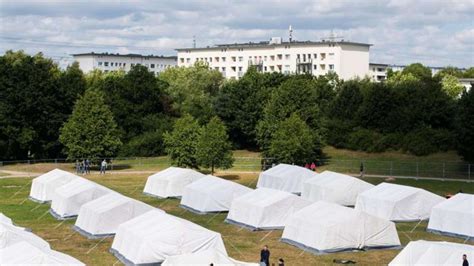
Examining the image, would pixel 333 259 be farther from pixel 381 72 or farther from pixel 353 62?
pixel 381 72

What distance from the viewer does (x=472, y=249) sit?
87.2ft

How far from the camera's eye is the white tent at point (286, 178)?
179 feet

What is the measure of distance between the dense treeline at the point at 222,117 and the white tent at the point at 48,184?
14.9 metres

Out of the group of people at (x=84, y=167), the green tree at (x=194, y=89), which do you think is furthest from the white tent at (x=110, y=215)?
the green tree at (x=194, y=89)

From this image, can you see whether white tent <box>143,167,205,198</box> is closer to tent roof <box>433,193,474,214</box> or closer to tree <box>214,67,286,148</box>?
tent roof <box>433,193,474,214</box>

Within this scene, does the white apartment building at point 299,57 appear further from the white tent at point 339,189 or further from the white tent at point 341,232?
the white tent at point 341,232

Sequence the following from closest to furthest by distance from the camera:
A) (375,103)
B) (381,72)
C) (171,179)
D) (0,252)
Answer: (0,252)
(171,179)
(375,103)
(381,72)

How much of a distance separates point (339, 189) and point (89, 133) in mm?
31941

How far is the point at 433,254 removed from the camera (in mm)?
27000

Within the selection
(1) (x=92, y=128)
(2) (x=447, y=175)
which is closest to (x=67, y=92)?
(1) (x=92, y=128)

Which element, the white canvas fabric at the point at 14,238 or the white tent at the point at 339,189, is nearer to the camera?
the white canvas fabric at the point at 14,238

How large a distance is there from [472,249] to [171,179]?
3023 centimetres

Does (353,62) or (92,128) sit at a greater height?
(353,62)

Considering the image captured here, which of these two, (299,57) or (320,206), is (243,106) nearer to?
(320,206)
